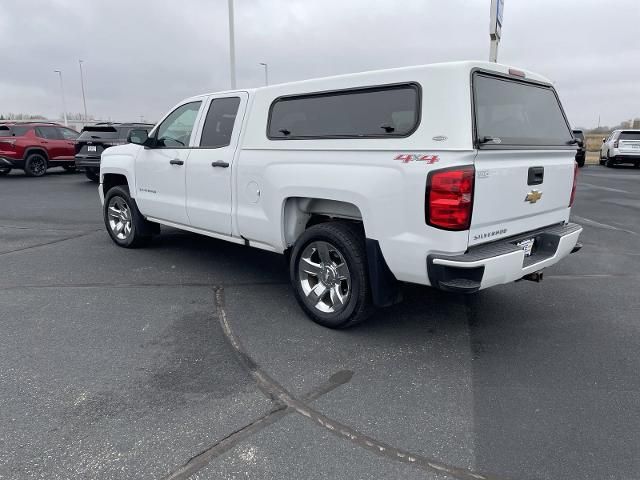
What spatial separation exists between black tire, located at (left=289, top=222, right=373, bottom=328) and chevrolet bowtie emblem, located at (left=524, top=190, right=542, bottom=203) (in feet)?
4.18

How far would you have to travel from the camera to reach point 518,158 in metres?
3.60

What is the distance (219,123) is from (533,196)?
120 inches

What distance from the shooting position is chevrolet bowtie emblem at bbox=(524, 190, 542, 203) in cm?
373

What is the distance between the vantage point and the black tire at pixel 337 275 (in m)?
3.80

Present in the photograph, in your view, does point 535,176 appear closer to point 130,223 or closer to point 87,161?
point 130,223

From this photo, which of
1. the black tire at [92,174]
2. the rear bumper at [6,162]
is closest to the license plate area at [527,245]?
the black tire at [92,174]

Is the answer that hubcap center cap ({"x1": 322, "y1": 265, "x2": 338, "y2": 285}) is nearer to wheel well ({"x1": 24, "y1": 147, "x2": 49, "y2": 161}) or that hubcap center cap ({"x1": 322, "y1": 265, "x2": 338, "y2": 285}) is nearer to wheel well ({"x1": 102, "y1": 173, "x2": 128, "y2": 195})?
wheel well ({"x1": 102, "y1": 173, "x2": 128, "y2": 195})

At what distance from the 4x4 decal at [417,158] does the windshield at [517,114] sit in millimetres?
315

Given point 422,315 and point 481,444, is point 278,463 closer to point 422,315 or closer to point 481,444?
point 481,444

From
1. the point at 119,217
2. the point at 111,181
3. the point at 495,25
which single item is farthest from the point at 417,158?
the point at 495,25

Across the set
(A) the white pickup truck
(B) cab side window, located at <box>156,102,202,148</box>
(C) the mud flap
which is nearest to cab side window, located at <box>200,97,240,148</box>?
(A) the white pickup truck

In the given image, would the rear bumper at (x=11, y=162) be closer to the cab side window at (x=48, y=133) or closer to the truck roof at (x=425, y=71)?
the cab side window at (x=48, y=133)

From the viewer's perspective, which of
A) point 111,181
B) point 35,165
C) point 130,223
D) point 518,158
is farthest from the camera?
point 35,165

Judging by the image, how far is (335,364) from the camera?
353 cm
